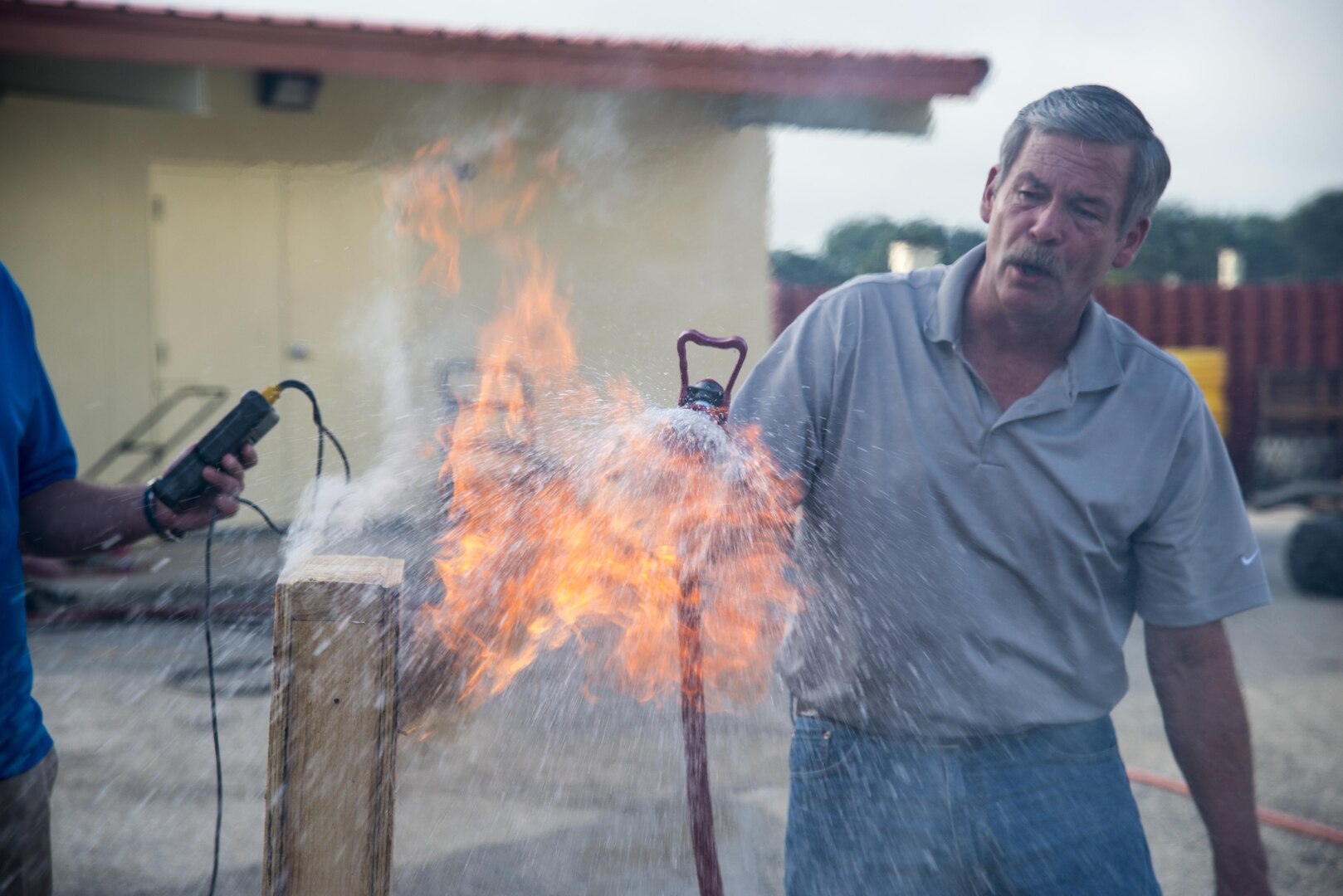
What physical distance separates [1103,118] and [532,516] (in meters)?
1.27

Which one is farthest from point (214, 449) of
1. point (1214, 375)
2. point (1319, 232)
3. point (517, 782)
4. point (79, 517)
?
point (1319, 232)

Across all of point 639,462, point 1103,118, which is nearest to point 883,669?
point 639,462

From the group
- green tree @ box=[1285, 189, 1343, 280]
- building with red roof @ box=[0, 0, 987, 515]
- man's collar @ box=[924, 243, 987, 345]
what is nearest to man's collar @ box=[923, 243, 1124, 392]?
man's collar @ box=[924, 243, 987, 345]

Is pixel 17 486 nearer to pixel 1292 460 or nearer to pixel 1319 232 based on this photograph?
pixel 1292 460

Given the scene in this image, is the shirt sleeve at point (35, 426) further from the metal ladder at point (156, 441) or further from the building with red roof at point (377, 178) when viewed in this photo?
the metal ladder at point (156, 441)

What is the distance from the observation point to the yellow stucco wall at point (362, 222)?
7.12 m

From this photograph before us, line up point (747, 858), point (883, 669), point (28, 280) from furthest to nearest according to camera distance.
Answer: point (28, 280) → point (747, 858) → point (883, 669)

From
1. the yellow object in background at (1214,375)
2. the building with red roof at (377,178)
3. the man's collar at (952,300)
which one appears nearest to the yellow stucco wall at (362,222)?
the building with red roof at (377,178)

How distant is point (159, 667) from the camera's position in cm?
552

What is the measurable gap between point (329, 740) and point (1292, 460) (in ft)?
43.6

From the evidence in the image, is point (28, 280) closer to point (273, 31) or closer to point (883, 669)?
point (273, 31)

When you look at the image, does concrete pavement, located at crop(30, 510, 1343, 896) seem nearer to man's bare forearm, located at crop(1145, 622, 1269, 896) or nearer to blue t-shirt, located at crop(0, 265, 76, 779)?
blue t-shirt, located at crop(0, 265, 76, 779)

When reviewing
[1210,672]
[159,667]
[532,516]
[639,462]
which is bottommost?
[159,667]

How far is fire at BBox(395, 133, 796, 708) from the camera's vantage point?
6.06 feet
